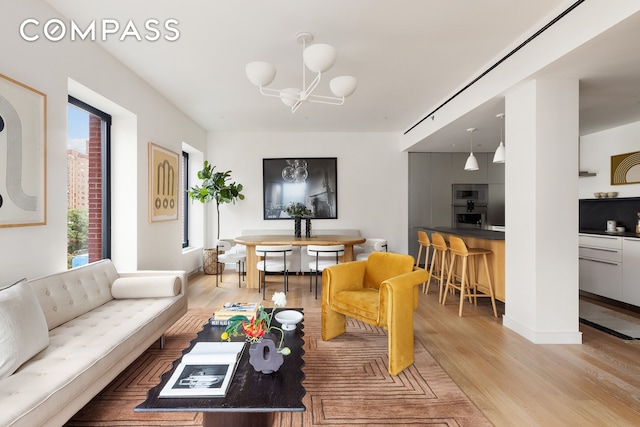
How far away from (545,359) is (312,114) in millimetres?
4406

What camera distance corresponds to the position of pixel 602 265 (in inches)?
167

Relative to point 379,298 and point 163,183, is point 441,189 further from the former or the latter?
point 163,183

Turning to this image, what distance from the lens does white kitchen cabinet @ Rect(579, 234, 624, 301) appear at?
13.3 ft

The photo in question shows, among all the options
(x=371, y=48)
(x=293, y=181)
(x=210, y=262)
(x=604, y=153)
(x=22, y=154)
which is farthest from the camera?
(x=293, y=181)

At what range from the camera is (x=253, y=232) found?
21.2 ft

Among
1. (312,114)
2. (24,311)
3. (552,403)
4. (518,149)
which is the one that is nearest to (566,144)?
(518,149)

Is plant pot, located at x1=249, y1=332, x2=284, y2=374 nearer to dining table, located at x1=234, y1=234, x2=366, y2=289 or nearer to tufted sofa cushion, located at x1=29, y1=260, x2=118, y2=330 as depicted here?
tufted sofa cushion, located at x1=29, y1=260, x2=118, y2=330

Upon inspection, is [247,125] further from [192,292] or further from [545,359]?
[545,359]

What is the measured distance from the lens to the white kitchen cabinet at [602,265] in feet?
13.3

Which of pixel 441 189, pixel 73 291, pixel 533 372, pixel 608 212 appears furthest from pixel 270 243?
pixel 608 212

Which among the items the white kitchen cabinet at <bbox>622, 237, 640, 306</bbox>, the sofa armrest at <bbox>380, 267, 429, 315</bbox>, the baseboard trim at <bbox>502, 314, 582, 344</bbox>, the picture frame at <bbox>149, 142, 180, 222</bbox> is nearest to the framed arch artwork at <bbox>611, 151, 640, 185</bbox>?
the white kitchen cabinet at <bbox>622, 237, 640, 306</bbox>

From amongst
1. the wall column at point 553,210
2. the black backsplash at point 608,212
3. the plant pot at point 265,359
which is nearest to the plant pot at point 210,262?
the plant pot at point 265,359

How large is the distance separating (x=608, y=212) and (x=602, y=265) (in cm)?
125

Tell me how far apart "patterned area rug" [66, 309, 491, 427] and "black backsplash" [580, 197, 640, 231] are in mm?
4093
